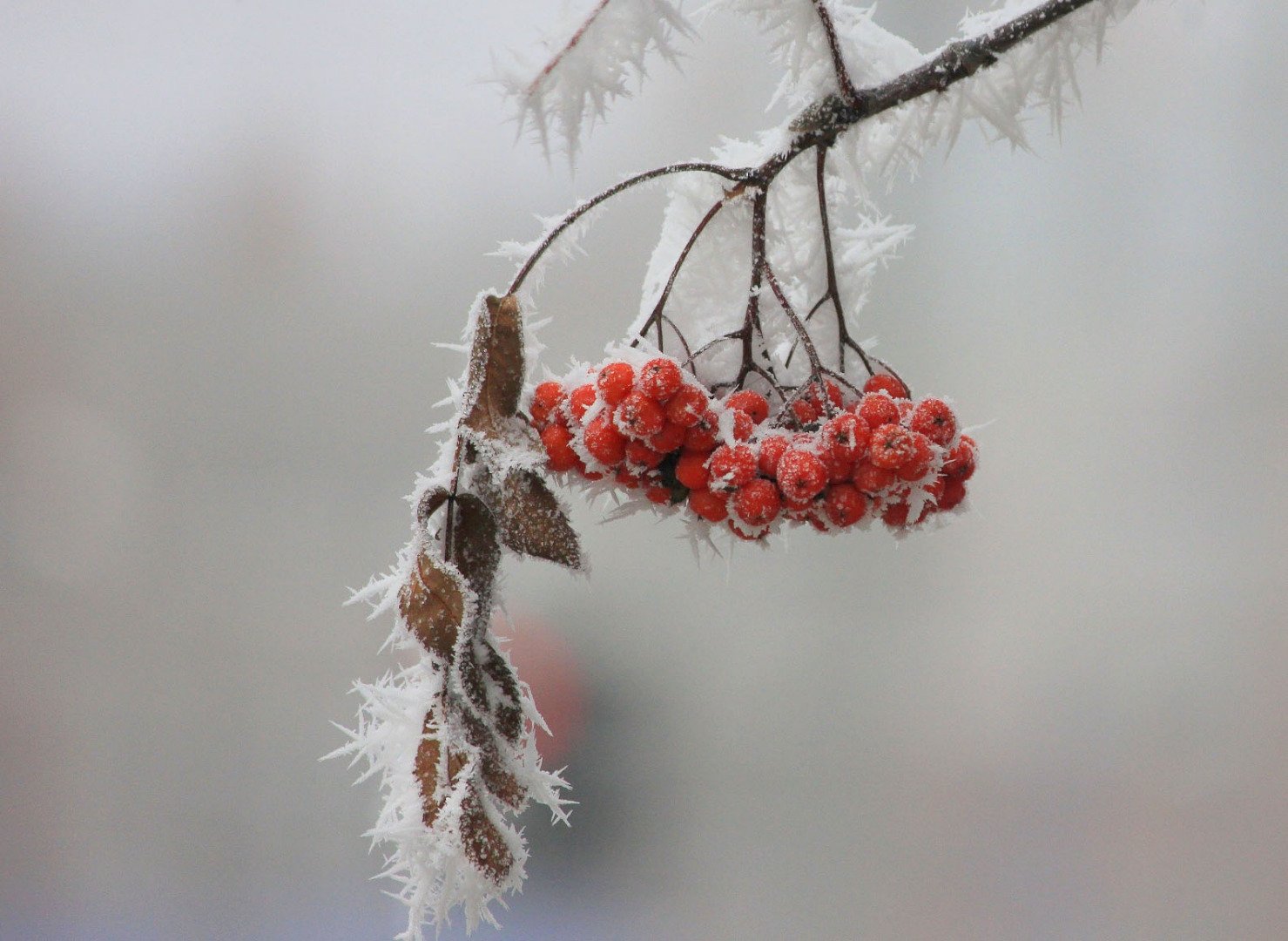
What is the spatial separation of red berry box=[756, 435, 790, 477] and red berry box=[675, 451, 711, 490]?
0.02m

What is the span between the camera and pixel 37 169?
1329 mm

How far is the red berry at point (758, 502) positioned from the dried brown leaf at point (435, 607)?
12cm

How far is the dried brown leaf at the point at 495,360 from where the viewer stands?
38cm

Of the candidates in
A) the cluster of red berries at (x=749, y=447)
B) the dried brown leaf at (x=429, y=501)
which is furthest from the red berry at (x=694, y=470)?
the dried brown leaf at (x=429, y=501)

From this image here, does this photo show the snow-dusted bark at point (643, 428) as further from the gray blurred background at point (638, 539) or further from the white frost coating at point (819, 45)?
the gray blurred background at point (638, 539)

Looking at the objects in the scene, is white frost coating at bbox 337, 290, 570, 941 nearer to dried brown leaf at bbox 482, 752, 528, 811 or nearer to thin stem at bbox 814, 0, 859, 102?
dried brown leaf at bbox 482, 752, 528, 811

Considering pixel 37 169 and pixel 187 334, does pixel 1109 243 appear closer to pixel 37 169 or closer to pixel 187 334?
pixel 187 334

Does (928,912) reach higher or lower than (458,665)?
lower

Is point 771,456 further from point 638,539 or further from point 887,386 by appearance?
point 638,539

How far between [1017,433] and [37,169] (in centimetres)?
150

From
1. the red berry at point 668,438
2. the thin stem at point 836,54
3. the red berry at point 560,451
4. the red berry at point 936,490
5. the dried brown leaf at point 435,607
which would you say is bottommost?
the dried brown leaf at point 435,607

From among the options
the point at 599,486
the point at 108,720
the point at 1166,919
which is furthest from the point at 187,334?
the point at 1166,919

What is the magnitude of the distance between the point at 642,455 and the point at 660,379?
0.04 m

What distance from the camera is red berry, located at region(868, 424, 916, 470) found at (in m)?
0.36
